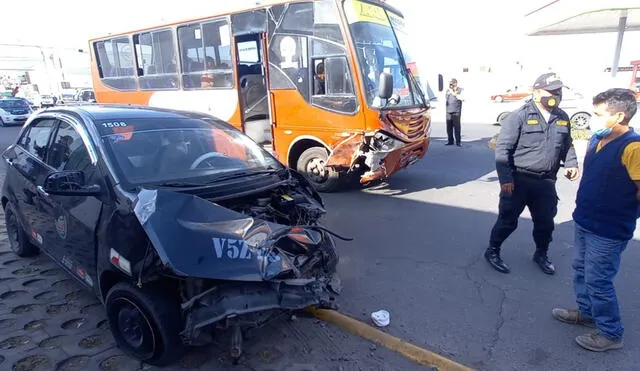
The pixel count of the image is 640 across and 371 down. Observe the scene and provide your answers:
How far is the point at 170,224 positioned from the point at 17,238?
3054 millimetres

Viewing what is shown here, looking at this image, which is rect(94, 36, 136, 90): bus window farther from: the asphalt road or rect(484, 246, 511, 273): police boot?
rect(484, 246, 511, 273): police boot

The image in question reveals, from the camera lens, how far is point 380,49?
20.2 ft

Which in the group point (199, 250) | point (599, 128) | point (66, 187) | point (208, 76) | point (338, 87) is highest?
point (208, 76)

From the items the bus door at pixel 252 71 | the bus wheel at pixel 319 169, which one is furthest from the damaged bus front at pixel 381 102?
the bus door at pixel 252 71

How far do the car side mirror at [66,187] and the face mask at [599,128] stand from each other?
3386 millimetres

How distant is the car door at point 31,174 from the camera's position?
3430mm

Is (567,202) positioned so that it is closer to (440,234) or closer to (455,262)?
(440,234)

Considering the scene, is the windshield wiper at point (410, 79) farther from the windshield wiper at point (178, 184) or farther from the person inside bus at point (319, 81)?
the windshield wiper at point (178, 184)

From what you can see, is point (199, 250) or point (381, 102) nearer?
point (199, 250)

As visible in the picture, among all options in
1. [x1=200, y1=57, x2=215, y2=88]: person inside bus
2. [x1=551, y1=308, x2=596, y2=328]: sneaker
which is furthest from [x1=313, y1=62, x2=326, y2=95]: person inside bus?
[x1=551, y1=308, x2=596, y2=328]: sneaker

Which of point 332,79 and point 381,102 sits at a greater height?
point 332,79

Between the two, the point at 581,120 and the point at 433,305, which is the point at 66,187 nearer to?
the point at 433,305

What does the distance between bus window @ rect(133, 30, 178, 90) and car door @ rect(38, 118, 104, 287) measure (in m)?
5.37

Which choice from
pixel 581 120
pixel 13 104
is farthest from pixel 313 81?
pixel 13 104
